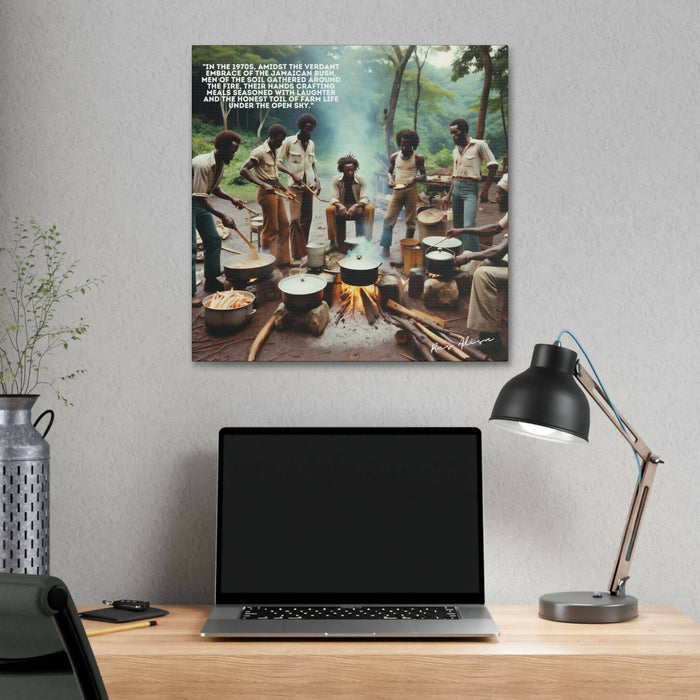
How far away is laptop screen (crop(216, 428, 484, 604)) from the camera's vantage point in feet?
4.93

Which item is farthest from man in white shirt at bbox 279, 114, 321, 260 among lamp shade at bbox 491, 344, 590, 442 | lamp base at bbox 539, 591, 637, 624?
lamp base at bbox 539, 591, 637, 624

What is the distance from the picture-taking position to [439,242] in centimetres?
169

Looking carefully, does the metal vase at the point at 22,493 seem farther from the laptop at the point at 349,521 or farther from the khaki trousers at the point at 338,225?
the khaki trousers at the point at 338,225

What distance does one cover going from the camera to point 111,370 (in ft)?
5.50

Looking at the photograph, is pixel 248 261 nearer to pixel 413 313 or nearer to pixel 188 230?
pixel 188 230

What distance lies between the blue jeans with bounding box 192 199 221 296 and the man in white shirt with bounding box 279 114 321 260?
0.54ft

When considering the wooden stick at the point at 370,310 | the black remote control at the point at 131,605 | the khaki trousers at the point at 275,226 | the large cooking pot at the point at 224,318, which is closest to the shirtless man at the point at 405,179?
the wooden stick at the point at 370,310

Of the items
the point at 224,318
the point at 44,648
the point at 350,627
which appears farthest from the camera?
the point at 224,318

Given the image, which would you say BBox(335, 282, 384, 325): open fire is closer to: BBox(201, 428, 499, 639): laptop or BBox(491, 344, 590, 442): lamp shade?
BBox(201, 428, 499, 639): laptop

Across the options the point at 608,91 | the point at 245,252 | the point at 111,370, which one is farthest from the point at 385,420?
the point at 608,91

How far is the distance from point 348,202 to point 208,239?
31 cm

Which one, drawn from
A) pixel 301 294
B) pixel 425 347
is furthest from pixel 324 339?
pixel 425 347

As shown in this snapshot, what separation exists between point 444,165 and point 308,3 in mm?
459

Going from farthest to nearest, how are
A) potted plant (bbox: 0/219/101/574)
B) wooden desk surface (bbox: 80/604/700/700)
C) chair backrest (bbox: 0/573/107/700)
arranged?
potted plant (bbox: 0/219/101/574)
wooden desk surface (bbox: 80/604/700/700)
chair backrest (bbox: 0/573/107/700)
